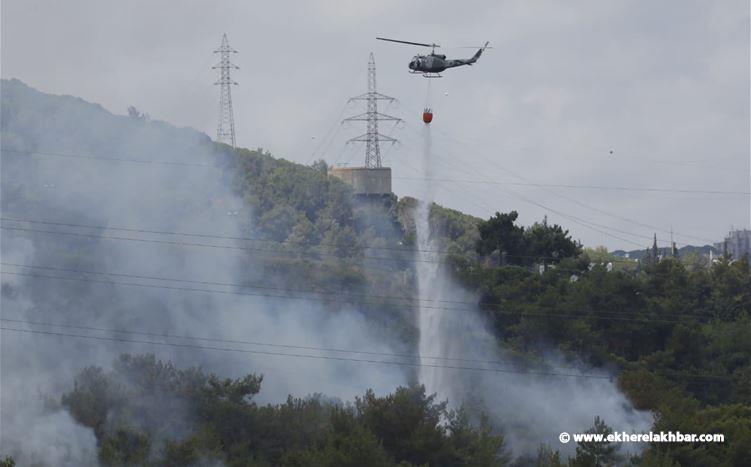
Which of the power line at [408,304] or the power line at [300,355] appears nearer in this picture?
the power line at [300,355]

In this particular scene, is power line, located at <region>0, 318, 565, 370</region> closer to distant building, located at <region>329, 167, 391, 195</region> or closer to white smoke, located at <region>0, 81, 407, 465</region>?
white smoke, located at <region>0, 81, 407, 465</region>

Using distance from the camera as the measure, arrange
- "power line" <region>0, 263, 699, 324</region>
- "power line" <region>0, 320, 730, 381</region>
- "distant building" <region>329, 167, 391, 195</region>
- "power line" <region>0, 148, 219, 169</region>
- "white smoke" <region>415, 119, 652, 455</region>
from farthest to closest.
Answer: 1. "distant building" <region>329, 167, 391, 195</region>
2. "power line" <region>0, 148, 219, 169</region>
3. "power line" <region>0, 263, 699, 324</region>
4. "power line" <region>0, 320, 730, 381</region>
5. "white smoke" <region>415, 119, 652, 455</region>

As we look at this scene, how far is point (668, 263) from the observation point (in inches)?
3841

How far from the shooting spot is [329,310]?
270 ft

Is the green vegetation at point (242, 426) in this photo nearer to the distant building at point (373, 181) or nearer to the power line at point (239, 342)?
the power line at point (239, 342)

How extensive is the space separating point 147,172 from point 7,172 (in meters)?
11.2

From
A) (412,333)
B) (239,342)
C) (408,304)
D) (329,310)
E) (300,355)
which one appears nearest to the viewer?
(239,342)

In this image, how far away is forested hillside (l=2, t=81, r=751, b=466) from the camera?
178ft

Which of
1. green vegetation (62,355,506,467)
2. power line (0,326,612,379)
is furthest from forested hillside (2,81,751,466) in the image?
power line (0,326,612,379)

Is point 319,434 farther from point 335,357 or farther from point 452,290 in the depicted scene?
point 452,290

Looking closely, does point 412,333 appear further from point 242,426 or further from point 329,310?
point 242,426

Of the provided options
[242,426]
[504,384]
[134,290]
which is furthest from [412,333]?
[242,426]

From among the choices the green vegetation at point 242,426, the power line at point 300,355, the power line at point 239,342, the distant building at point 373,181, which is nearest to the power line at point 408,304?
the power line at point 239,342

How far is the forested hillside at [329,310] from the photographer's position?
54.4 m
